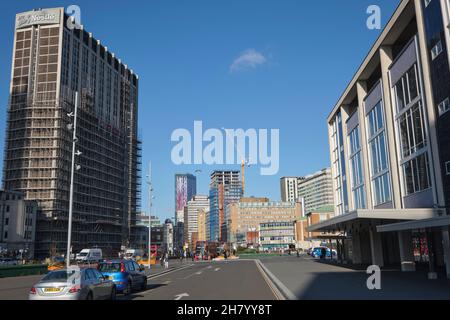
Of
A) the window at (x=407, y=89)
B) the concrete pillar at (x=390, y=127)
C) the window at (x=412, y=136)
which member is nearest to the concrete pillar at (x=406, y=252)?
the concrete pillar at (x=390, y=127)

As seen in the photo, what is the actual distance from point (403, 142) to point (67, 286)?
982 inches

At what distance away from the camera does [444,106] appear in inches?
969

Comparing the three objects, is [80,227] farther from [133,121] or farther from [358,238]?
[358,238]

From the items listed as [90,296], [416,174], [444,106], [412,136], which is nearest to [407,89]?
[412,136]

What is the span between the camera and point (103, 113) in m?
127

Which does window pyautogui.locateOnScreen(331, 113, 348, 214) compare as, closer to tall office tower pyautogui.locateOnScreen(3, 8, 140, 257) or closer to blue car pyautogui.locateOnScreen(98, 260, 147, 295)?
blue car pyautogui.locateOnScreen(98, 260, 147, 295)

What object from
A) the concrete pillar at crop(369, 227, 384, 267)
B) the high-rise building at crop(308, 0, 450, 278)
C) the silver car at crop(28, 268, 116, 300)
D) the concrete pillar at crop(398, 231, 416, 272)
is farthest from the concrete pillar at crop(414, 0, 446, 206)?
the silver car at crop(28, 268, 116, 300)

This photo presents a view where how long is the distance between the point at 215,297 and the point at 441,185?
1510 centimetres

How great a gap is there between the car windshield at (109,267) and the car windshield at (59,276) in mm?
5625

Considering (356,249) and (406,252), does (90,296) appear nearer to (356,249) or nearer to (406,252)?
(406,252)

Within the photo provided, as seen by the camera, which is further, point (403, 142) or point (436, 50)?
point (403, 142)

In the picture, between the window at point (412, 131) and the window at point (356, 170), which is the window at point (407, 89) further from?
the window at point (356, 170)

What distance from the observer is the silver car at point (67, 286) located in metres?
14.2

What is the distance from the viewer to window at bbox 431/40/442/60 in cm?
2459
